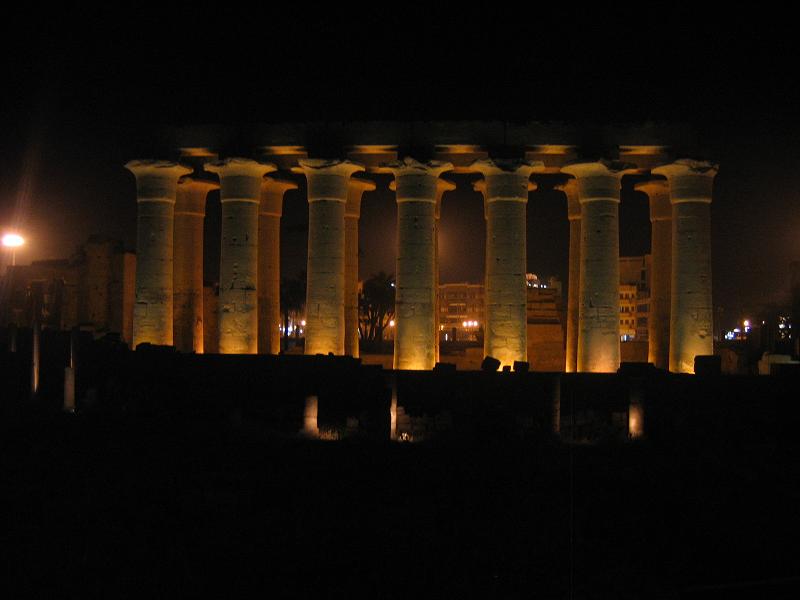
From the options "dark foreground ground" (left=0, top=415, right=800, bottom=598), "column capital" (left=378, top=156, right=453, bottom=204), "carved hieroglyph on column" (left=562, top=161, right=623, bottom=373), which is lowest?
"dark foreground ground" (left=0, top=415, right=800, bottom=598)

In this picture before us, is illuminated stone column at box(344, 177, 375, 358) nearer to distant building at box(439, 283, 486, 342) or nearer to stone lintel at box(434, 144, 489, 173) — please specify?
stone lintel at box(434, 144, 489, 173)

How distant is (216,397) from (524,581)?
1486 centimetres

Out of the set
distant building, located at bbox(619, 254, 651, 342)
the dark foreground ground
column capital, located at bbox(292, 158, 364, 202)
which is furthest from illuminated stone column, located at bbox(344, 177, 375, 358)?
distant building, located at bbox(619, 254, 651, 342)

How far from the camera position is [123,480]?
17406mm

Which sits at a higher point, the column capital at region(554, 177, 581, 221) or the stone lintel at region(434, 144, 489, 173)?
the stone lintel at region(434, 144, 489, 173)

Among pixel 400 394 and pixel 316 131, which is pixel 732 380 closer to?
pixel 400 394

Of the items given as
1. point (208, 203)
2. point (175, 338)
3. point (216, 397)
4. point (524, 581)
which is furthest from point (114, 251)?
point (524, 581)

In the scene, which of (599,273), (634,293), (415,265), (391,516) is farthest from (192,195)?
(634,293)

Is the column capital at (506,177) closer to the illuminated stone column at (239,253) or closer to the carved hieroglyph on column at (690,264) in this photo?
the carved hieroglyph on column at (690,264)

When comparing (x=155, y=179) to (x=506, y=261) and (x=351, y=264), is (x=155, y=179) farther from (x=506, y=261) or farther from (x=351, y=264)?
(x=506, y=261)

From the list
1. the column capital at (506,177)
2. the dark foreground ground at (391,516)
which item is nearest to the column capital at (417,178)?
the column capital at (506,177)

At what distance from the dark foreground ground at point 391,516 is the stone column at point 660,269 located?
1240 centimetres

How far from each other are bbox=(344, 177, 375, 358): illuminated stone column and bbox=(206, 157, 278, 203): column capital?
161 inches

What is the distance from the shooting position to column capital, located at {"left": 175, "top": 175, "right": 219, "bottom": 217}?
115ft
